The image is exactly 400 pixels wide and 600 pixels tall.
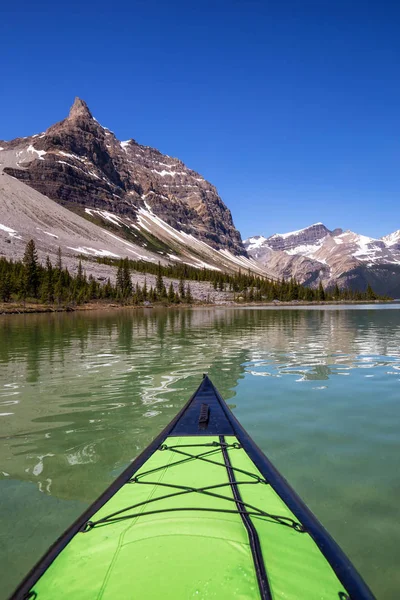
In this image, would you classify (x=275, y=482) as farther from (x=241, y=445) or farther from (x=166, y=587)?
(x=166, y=587)

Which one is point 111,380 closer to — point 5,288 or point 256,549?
point 256,549

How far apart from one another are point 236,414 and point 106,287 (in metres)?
119

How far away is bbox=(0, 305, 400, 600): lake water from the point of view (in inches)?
229

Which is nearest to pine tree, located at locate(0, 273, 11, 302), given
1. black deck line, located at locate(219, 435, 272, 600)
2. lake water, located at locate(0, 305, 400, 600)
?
lake water, located at locate(0, 305, 400, 600)

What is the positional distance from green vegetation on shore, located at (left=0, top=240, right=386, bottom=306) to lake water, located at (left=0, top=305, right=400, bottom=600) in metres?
80.4

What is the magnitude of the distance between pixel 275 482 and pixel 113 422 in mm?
6670

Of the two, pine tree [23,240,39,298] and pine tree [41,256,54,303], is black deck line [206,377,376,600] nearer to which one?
pine tree [41,256,54,303]

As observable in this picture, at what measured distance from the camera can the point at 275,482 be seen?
5379 millimetres

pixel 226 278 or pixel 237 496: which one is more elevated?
pixel 226 278

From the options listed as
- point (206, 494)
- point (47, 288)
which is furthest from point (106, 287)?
point (206, 494)

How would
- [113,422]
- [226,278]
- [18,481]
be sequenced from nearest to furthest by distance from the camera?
1. [18,481]
2. [113,422]
3. [226,278]

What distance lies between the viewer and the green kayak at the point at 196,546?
3.20 m

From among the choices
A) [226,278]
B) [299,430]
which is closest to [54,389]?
[299,430]

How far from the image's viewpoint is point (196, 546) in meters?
3.75
